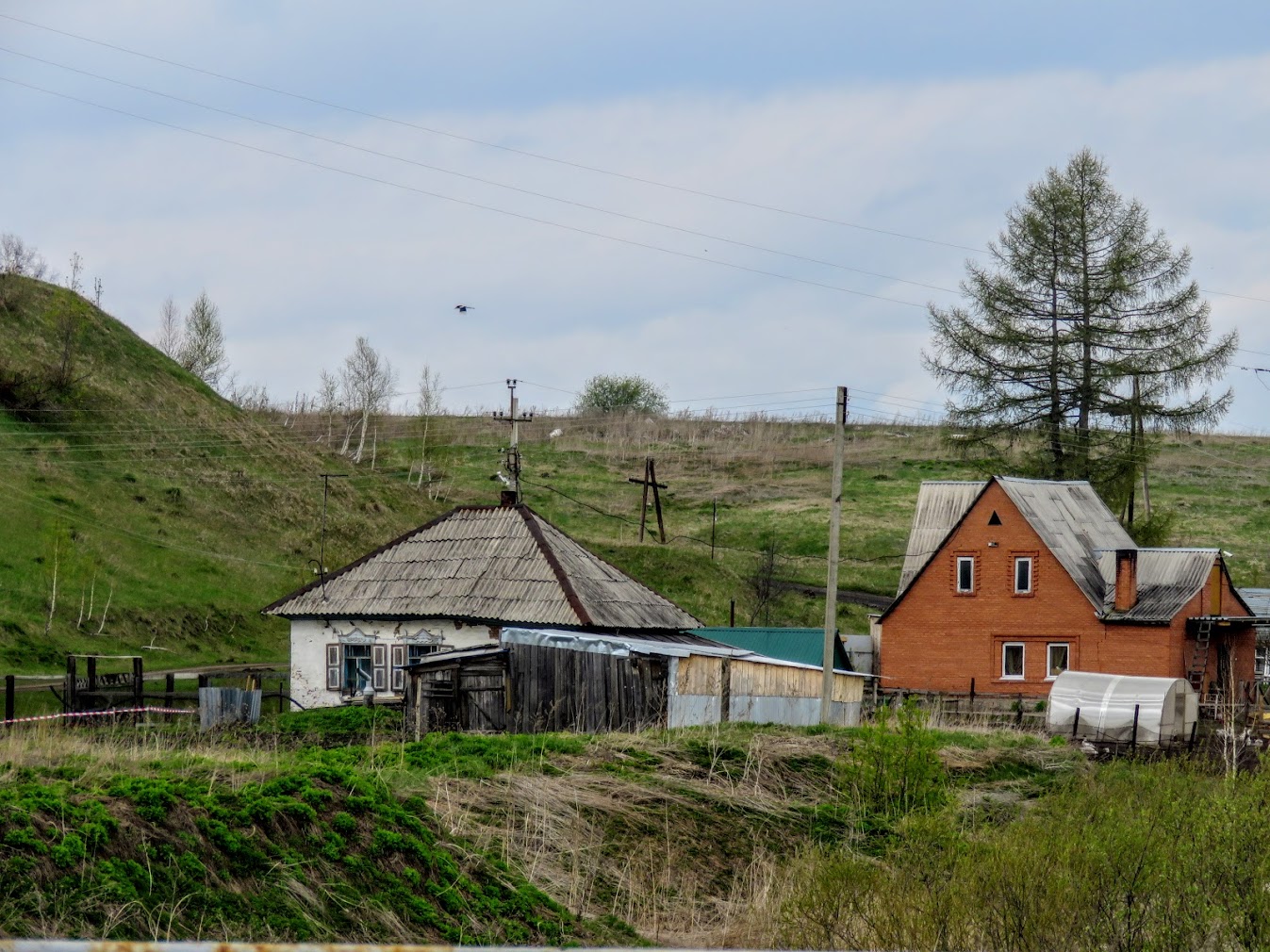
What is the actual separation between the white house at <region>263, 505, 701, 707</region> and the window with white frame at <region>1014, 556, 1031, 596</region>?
1419cm

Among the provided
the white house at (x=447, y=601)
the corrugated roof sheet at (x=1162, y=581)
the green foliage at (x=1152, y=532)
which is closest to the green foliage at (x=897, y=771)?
the white house at (x=447, y=601)

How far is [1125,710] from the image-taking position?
2936cm

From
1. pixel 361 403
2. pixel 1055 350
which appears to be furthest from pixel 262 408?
pixel 1055 350

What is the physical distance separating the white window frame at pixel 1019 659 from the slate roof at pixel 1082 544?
8.52 ft

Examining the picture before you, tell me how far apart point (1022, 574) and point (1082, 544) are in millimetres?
2332

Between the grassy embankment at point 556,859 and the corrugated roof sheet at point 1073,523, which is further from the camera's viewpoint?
the corrugated roof sheet at point 1073,523

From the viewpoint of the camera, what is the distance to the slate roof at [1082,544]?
39.6m

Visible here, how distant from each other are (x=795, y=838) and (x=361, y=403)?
78353 millimetres

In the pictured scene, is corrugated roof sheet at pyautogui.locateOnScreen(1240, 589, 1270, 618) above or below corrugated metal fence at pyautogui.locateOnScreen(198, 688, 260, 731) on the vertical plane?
above

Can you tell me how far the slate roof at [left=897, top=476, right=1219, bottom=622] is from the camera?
130 feet

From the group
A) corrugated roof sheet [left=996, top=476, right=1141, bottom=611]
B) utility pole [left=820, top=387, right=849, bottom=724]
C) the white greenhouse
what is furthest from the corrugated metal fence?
corrugated roof sheet [left=996, top=476, right=1141, bottom=611]

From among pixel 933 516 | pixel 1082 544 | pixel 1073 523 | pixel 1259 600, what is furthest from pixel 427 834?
pixel 1259 600

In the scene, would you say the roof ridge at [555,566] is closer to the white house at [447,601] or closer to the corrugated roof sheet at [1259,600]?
the white house at [447,601]

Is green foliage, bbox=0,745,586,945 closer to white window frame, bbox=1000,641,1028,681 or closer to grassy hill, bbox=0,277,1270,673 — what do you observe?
grassy hill, bbox=0,277,1270,673
